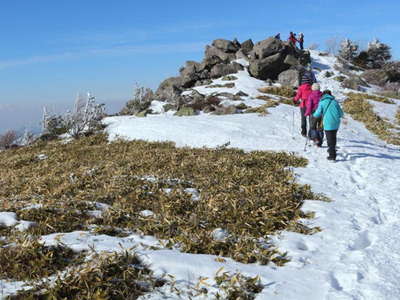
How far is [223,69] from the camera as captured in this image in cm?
3309

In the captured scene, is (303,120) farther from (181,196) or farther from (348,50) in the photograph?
(348,50)

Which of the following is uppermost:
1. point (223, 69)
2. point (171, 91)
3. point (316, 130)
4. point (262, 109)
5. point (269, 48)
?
point (269, 48)

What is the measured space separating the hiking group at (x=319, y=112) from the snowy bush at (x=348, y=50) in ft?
132

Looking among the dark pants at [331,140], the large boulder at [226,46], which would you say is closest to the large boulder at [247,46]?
the large boulder at [226,46]

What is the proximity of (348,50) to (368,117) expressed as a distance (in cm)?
3258

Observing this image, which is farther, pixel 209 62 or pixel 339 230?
pixel 209 62

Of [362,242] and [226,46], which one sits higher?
[226,46]

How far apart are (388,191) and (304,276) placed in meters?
5.16

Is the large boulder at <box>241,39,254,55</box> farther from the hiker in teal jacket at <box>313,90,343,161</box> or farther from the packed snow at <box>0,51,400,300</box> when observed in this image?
the hiker in teal jacket at <box>313,90,343,161</box>

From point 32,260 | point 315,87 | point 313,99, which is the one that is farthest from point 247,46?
point 32,260

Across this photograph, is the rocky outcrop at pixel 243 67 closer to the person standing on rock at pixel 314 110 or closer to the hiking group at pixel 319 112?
the hiking group at pixel 319 112

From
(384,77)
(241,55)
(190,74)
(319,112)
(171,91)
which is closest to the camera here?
(319,112)

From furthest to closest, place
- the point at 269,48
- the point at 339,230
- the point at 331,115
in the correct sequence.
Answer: the point at 269,48 < the point at 331,115 < the point at 339,230

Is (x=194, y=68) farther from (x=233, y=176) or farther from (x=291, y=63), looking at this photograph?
(x=233, y=176)
